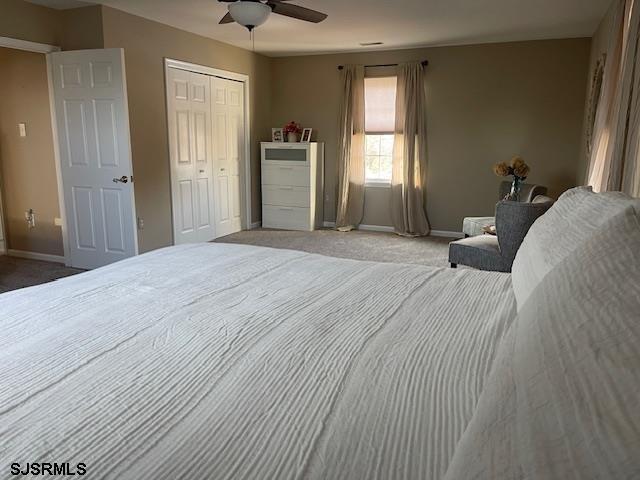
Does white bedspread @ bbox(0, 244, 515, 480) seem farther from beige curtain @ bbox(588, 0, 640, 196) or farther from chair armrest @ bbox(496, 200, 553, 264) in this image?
chair armrest @ bbox(496, 200, 553, 264)

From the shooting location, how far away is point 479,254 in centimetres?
365

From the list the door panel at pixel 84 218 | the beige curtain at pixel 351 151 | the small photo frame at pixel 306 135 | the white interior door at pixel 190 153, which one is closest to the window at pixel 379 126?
the beige curtain at pixel 351 151

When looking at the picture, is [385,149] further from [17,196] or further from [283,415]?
[283,415]

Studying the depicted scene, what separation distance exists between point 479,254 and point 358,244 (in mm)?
2382

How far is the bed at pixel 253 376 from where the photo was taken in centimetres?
79

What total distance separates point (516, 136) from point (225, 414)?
588cm

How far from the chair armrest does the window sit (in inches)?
134

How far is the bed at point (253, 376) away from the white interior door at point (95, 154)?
3.01 metres

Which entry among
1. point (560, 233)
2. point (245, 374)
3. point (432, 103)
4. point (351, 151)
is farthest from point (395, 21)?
point (245, 374)

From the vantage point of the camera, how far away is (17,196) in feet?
16.9

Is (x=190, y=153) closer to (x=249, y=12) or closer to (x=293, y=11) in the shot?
(x=293, y=11)

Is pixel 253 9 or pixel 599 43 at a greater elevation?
pixel 599 43

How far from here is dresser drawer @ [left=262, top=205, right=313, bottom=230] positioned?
265 inches

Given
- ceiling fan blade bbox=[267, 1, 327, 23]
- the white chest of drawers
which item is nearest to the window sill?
the white chest of drawers
